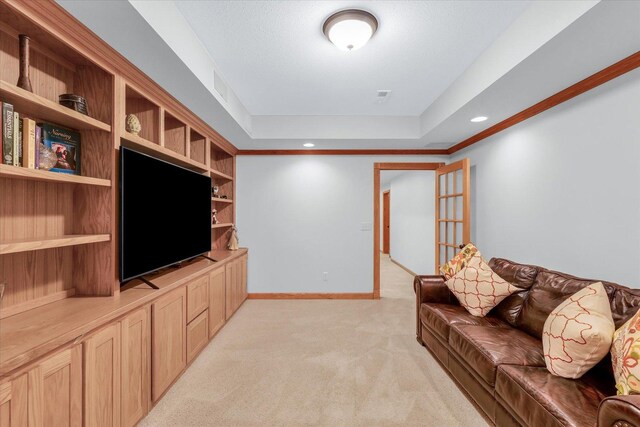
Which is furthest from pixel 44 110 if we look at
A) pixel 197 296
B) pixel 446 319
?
pixel 446 319

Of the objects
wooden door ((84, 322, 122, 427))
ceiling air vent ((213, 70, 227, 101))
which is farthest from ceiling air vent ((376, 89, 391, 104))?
wooden door ((84, 322, 122, 427))

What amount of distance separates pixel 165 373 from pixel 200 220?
154 cm

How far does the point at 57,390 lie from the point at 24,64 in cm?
150

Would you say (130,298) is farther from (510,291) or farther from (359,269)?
(359,269)

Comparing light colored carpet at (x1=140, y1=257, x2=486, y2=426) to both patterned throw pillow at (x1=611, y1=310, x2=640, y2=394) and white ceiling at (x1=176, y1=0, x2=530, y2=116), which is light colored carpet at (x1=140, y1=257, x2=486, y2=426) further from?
white ceiling at (x1=176, y1=0, x2=530, y2=116)

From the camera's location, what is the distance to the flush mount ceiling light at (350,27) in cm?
189

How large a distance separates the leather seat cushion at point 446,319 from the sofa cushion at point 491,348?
0.09 meters

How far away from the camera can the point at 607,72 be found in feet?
6.63

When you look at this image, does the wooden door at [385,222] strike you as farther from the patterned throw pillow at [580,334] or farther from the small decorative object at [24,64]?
the small decorative object at [24,64]

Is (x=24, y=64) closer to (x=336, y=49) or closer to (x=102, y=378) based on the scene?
(x=102, y=378)

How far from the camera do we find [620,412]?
104cm

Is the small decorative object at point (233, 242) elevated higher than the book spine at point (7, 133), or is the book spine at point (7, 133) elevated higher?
the book spine at point (7, 133)

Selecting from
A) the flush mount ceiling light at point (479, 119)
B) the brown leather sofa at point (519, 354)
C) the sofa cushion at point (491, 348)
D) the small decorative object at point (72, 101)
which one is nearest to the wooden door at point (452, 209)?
the flush mount ceiling light at point (479, 119)

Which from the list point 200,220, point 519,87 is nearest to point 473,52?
point 519,87
